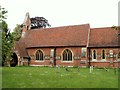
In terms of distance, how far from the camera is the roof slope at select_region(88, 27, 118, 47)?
134 feet

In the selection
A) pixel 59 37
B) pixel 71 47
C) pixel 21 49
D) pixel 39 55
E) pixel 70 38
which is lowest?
pixel 39 55

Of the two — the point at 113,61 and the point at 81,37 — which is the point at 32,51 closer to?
the point at 81,37

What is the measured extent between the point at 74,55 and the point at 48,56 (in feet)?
18.3

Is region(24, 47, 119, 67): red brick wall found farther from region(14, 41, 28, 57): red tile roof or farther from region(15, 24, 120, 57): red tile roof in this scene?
region(14, 41, 28, 57): red tile roof

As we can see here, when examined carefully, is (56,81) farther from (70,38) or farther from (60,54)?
(70,38)

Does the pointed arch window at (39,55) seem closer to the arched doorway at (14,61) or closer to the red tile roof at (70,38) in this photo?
the red tile roof at (70,38)

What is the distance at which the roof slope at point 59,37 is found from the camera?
143 feet

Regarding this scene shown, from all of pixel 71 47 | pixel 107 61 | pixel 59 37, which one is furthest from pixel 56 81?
pixel 59 37

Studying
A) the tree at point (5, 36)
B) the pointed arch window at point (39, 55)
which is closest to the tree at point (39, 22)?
the pointed arch window at point (39, 55)

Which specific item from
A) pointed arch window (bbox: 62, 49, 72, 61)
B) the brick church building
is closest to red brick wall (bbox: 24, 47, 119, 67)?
the brick church building

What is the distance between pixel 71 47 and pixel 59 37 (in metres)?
4.09

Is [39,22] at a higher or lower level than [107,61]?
higher

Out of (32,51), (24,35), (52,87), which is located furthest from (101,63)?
(52,87)

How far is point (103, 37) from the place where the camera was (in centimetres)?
4269
